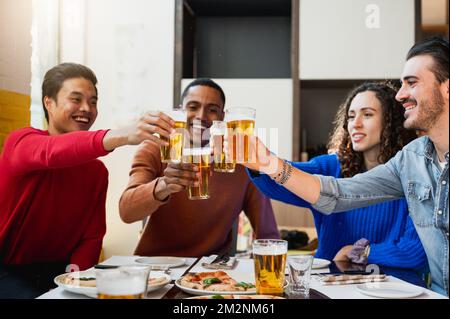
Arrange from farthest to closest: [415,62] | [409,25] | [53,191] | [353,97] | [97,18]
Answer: [409,25] < [353,97] < [97,18] < [53,191] < [415,62]

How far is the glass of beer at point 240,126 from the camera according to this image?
1023mm

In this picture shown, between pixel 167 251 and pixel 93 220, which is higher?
pixel 93 220

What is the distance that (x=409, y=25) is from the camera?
2.46m

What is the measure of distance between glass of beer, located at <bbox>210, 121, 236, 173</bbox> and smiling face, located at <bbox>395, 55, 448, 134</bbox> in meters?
0.42

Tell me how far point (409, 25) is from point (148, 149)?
1638mm

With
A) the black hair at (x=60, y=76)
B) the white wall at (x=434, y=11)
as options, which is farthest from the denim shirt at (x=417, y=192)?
the white wall at (x=434, y=11)

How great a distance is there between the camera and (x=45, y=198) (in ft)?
3.94

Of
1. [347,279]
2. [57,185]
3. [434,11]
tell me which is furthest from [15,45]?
[434,11]

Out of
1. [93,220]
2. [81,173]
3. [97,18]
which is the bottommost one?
[93,220]

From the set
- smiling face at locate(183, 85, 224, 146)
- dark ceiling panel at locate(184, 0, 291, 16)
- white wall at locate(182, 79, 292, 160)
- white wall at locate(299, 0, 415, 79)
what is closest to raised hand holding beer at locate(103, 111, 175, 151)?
smiling face at locate(183, 85, 224, 146)

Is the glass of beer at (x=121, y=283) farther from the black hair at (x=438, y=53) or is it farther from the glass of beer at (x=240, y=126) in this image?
the black hair at (x=438, y=53)
